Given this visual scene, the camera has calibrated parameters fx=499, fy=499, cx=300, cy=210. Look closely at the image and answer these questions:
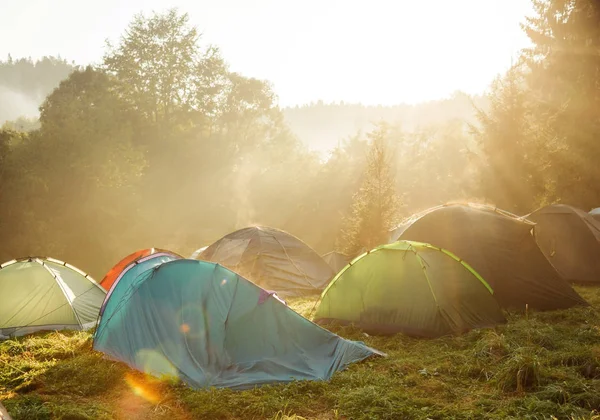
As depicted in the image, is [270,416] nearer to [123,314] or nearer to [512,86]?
[123,314]

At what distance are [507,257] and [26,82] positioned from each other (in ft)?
311

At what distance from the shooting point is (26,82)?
8656cm

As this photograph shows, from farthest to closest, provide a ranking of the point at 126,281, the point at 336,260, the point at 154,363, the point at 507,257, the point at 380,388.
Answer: the point at 336,260
the point at 507,257
the point at 126,281
the point at 154,363
the point at 380,388

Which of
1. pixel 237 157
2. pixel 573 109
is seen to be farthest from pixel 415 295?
pixel 237 157

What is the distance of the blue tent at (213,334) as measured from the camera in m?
6.71

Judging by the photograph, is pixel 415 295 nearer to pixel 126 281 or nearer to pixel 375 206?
pixel 126 281

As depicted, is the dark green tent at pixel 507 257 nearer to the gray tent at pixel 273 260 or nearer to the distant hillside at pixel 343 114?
the gray tent at pixel 273 260

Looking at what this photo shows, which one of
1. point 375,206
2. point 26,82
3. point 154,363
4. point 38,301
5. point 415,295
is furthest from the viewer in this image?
point 26,82

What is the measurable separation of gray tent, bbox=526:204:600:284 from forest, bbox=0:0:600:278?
7.61m

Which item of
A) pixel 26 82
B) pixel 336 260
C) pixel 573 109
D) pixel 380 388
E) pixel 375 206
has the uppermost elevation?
pixel 26 82

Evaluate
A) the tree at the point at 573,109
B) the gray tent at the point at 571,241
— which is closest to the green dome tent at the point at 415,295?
the gray tent at the point at 571,241

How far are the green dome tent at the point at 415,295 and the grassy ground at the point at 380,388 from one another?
93 centimetres

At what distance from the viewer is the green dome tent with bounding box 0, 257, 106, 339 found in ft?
32.7

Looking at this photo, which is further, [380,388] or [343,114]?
[343,114]
